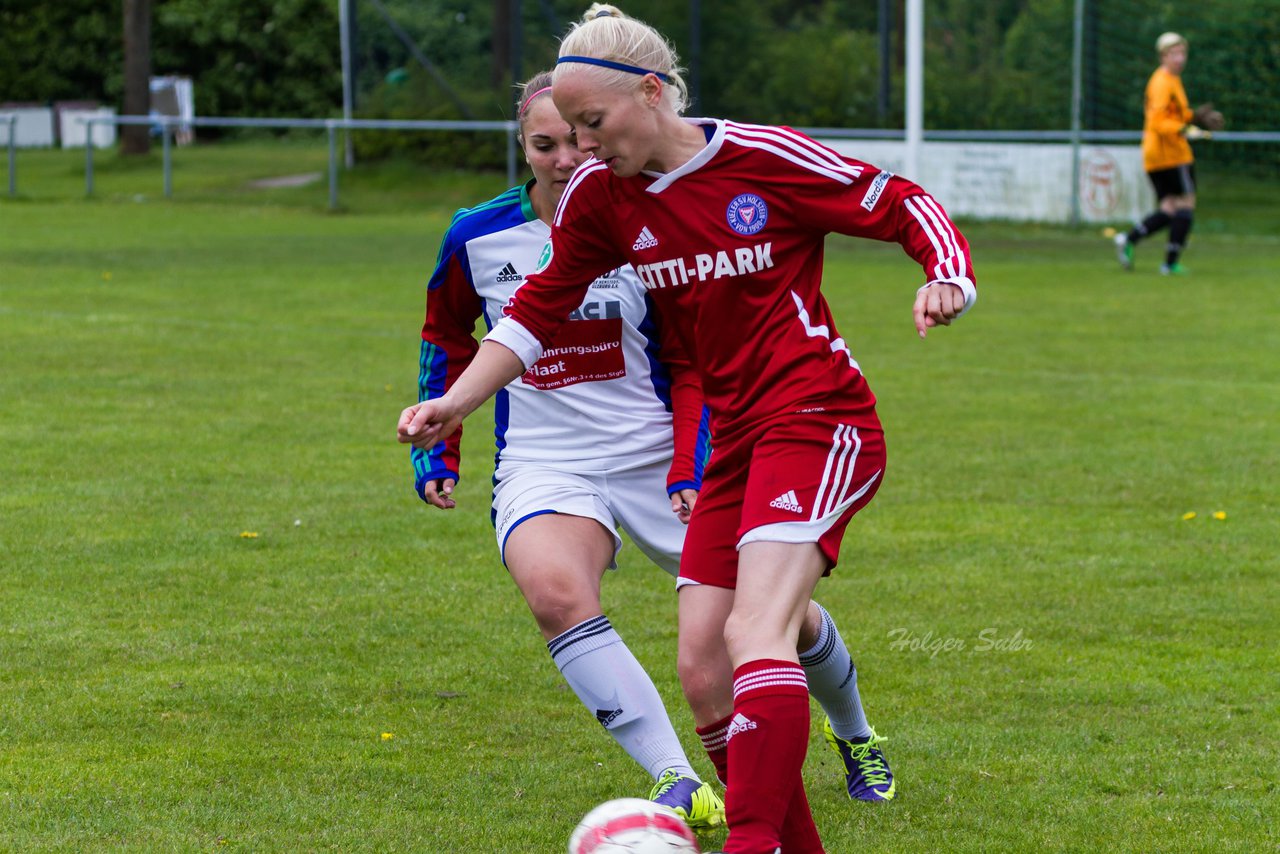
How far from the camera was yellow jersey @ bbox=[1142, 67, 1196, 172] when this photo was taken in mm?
Result: 17875

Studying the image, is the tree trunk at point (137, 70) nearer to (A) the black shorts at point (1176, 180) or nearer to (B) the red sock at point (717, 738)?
(A) the black shorts at point (1176, 180)

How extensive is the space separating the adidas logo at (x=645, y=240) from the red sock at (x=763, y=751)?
3.10 feet

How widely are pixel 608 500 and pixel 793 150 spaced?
1162mm

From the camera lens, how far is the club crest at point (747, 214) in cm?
368

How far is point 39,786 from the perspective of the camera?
14.1 ft

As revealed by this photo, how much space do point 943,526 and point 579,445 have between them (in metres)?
3.33

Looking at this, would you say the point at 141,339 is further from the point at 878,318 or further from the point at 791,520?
the point at 791,520

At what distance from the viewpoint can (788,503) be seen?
3549 millimetres

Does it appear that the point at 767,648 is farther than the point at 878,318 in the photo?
No

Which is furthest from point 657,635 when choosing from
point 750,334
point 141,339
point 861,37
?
point 861,37

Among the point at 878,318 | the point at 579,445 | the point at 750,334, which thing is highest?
the point at 750,334

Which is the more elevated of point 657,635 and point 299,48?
point 299,48

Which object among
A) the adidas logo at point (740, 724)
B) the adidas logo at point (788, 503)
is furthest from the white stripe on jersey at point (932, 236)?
the adidas logo at point (740, 724)

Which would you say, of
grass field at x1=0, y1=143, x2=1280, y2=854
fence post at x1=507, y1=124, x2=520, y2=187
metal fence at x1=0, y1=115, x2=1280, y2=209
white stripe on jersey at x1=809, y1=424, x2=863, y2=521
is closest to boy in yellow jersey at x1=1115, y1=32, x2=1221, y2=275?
metal fence at x1=0, y1=115, x2=1280, y2=209
